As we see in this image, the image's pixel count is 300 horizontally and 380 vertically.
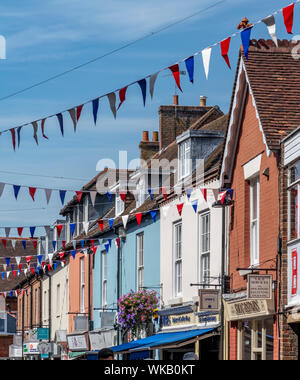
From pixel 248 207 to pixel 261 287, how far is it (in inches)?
100

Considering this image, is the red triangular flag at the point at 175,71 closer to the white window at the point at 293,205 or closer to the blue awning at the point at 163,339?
the white window at the point at 293,205

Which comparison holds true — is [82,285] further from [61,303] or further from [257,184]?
[257,184]

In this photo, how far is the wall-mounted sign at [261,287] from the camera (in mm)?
16703

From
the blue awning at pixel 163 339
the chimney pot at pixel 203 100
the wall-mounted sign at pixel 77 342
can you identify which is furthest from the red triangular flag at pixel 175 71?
the chimney pot at pixel 203 100

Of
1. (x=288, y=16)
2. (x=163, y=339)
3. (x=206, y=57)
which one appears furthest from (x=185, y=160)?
(x=288, y=16)

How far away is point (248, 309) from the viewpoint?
17.8 metres

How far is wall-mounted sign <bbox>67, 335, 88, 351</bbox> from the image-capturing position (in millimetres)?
32125

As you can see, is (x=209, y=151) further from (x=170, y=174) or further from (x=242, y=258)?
(x=242, y=258)

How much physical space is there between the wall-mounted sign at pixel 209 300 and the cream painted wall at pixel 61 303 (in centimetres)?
1805

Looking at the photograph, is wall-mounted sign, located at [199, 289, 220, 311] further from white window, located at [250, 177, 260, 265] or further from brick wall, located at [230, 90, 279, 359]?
white window, located at [250, 177, 260, 265]

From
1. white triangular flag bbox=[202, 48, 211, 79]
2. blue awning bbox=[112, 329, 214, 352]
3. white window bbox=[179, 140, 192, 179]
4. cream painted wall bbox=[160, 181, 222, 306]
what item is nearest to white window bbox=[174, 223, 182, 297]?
cream painted wall bbox=[160, 181, 222, 306]

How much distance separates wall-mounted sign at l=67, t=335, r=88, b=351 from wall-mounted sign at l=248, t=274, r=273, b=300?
16.3 m

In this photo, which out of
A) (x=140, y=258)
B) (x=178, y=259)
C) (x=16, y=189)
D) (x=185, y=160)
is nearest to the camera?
(x=16, y=189)

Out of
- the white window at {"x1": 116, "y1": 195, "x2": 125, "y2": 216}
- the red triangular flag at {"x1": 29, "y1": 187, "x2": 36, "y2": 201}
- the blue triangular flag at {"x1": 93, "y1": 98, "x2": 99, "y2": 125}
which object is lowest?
the red triangular flag at {"x1": 29, "y1": 187, "x2": 36, "y2": 201}
